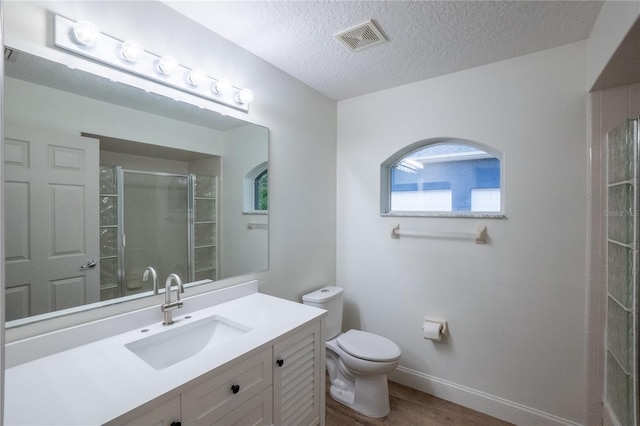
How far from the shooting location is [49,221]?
1144 millimetres

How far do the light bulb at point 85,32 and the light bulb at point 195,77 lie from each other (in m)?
0.42

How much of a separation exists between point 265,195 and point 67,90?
1.12 m

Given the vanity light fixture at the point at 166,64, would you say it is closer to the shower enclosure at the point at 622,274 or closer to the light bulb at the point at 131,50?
the light bulb at the point at 131,50

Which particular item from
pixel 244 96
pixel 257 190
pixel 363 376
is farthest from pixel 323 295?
pixel 244 96

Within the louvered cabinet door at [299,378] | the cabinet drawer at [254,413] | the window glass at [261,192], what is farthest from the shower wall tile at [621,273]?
the window glass at [261,192]

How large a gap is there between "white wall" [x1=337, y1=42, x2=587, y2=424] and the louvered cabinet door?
1070 mm

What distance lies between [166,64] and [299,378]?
1.64 metres

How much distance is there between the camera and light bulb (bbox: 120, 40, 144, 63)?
129 cm

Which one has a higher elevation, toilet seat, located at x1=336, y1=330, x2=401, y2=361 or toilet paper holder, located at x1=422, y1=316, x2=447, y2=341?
toilet paper holder, located at x1=422, y1=316, x2=447, y2=341

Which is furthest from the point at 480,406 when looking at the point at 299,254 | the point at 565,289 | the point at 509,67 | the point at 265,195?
the point at 509,67

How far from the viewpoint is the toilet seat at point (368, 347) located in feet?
6.31

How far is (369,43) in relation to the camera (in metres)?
1.78

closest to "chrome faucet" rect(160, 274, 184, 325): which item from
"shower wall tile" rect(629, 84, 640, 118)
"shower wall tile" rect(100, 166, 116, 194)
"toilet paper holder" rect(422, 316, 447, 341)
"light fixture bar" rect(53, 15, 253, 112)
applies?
"shower wall tile" rect(100, 166, 116, 194)

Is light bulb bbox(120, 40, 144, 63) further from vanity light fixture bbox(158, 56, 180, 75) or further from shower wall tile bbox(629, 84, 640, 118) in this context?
shower wall tile bbox(629, 84, 640, 118)
